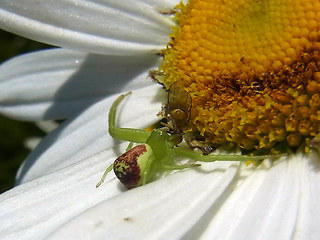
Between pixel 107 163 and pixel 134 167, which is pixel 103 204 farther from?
pixel 107 163

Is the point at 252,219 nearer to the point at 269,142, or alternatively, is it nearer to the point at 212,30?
the point at 269,142

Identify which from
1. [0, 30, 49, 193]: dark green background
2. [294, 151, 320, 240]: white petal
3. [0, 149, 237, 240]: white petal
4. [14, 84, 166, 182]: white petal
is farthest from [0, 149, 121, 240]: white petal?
[0, 30, 49, 193]: dark green background

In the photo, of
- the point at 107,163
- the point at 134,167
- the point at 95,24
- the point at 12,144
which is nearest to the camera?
the point at 134,167

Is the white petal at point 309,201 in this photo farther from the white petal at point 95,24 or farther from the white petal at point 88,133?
the white petal at point 95,24

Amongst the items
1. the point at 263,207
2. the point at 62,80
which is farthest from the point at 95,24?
the point at 263,207

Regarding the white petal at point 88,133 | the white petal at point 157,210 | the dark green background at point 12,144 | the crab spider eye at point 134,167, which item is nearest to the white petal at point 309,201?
the white petal at point 157,210

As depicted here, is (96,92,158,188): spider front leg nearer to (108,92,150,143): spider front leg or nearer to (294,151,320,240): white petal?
(108,92,150,143): spider front leg

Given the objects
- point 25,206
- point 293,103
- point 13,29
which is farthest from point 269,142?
point 13,29
